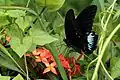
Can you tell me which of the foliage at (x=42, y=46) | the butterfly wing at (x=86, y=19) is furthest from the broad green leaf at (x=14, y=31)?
the butterfly wing at (x=86, y=19)

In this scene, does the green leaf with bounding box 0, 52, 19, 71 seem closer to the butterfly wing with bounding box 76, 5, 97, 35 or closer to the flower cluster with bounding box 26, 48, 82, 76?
the flower cluster with bounding box 26, 48, 82, 76

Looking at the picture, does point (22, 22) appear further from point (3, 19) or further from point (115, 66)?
point (115, 66)

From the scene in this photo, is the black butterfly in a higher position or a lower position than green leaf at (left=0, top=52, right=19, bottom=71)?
higher

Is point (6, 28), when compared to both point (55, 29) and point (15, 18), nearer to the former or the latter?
point (15, 18)

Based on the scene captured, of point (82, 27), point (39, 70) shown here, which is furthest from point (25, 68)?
point (82, 27)

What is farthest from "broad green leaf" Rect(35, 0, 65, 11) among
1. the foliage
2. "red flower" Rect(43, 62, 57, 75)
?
"red flower" Rect(43, 62, 57, 75)

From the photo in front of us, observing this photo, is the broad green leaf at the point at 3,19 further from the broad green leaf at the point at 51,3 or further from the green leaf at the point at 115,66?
the green leaf at the point at 115,66
